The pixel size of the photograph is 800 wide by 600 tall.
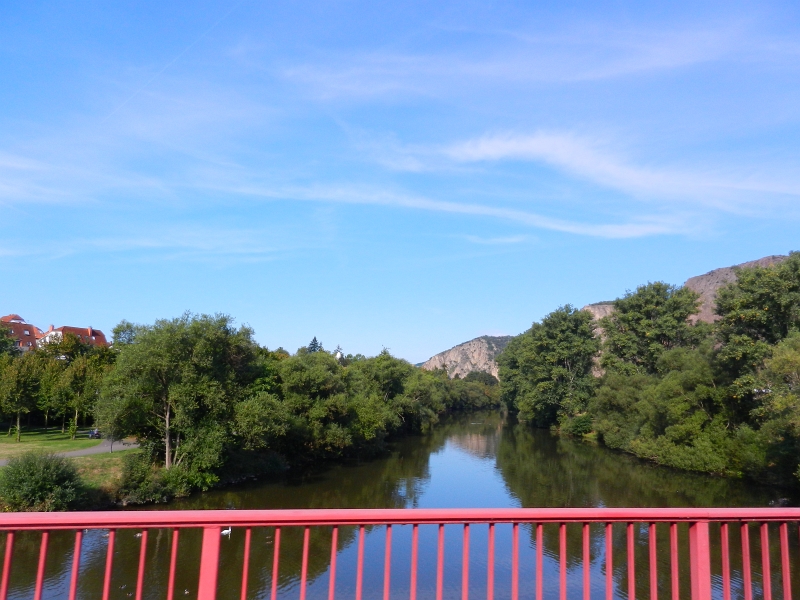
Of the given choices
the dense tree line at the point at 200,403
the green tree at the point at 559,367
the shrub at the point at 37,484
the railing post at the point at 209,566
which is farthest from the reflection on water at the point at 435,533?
the green tree at the point at 559,367

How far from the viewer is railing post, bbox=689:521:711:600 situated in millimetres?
3863

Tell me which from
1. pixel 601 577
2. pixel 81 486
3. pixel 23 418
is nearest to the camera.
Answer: pixel 601 577

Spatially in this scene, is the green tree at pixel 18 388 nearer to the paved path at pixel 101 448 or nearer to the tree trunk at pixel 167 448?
the paved path at pixel 101 448

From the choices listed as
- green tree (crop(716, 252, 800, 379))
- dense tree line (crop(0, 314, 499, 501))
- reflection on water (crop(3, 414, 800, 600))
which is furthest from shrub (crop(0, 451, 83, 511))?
green tree (crop(716, 252, 800, 379))

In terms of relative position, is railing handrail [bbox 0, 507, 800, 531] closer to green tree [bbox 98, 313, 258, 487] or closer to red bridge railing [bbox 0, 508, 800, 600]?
red bridge railing [bbox 0, 508, 800, 600]

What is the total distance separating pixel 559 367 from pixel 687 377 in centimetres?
2232

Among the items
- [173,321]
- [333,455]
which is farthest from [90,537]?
[333,455]

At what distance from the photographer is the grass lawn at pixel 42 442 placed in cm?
2801

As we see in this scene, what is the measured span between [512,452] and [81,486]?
1142 inches

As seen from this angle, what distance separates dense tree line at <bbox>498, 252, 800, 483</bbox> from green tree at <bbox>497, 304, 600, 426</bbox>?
4.6 inches

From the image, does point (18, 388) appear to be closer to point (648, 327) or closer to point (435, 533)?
point (435, 533)

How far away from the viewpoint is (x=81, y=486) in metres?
20.6

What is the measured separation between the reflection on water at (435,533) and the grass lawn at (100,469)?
228 centimetres

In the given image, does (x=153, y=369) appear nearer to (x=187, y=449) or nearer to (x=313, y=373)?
(x=187, y=449)
